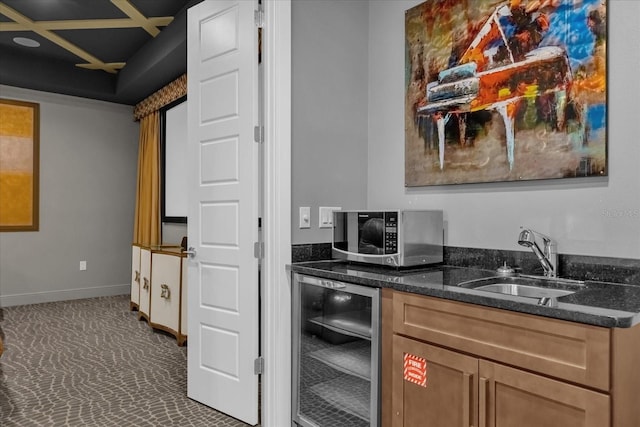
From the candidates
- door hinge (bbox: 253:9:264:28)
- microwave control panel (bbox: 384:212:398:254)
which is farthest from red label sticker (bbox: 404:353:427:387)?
door hinge (bbox: 253:9:264:28)

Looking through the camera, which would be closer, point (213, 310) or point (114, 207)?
point (213, 310)

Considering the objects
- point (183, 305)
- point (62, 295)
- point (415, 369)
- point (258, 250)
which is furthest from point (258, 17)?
point (62, 295)

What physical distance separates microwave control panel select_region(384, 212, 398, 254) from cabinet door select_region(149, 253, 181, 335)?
7.40 ft

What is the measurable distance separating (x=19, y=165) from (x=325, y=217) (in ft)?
15.2

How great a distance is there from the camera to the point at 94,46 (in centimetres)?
453

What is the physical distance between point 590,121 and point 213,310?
81.6 inches

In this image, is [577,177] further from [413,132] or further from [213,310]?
[213,310]

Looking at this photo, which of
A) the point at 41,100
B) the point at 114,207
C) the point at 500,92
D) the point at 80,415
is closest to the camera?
the point at 500,92

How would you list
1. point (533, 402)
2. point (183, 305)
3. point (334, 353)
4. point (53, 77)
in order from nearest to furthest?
point (533, 402)
point (334, 353)
point (183, 305)
point (53, 77)

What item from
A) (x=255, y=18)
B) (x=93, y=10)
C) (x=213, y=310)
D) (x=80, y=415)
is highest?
(x=93, y=10)

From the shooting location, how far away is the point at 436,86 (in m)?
2.19

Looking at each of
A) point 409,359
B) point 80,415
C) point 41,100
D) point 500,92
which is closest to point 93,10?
point 41,100

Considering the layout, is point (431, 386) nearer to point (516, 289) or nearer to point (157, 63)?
point (516, 289)

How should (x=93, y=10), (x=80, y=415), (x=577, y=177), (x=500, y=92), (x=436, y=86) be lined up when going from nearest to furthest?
(x=577, y=177), (x=500, y=92), (x=436, y=86), (x=80, y=415), (x=93, y=10)
